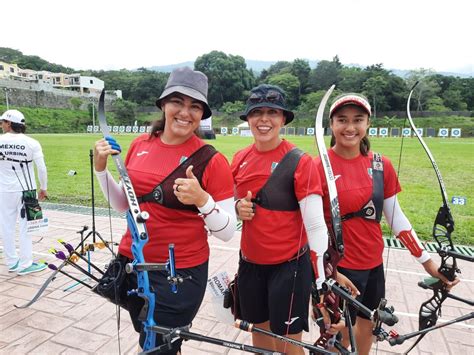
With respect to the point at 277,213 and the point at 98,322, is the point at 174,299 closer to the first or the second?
the point at 277,213

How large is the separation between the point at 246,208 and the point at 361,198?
655 millimetres

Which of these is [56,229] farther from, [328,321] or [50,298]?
[328,321]

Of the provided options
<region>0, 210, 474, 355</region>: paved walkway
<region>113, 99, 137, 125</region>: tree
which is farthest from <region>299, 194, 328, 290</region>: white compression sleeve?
<region>113, 99, 137, 125</region>: tree

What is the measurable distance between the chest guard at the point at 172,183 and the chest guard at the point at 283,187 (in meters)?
0.39

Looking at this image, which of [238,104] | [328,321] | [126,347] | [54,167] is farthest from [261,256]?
[238,104]

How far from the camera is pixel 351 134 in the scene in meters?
1.83

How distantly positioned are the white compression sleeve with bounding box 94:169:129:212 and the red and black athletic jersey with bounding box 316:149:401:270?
1102 millimetres

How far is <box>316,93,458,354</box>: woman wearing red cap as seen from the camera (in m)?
1.84

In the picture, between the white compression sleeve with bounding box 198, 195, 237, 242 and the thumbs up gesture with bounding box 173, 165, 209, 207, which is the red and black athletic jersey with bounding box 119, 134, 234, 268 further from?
the thumbs up gesture with bounding box 173, 165, 209, 207

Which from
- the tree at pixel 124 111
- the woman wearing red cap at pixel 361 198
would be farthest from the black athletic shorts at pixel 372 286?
the tree at pixel 124 111

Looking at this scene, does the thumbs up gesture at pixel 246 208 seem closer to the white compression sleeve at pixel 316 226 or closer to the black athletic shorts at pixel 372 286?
the white compression sleeve at pixel 316 226

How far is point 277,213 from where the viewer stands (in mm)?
1771

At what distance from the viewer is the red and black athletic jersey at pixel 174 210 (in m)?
1.57

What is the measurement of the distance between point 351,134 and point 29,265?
156 inches
